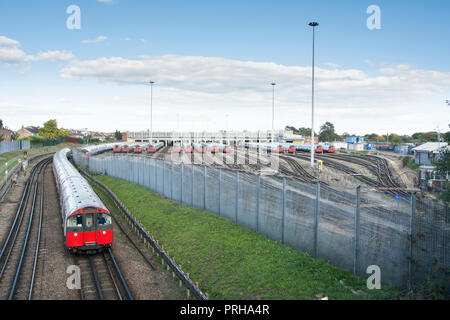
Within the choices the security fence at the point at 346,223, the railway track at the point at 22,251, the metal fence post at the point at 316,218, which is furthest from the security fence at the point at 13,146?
the metal fence post at the point at 316,218

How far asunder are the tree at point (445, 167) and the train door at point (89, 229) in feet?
48.8

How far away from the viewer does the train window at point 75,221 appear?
58.1 feet

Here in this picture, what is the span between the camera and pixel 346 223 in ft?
44.8

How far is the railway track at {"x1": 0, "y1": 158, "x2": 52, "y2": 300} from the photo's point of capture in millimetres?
14938

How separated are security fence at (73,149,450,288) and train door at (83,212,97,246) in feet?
25.7

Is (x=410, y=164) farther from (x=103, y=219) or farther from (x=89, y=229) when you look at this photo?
(x=89, y=229)

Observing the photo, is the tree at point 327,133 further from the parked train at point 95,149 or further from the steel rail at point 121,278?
the steel rail at point 121,278

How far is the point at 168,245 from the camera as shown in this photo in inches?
798

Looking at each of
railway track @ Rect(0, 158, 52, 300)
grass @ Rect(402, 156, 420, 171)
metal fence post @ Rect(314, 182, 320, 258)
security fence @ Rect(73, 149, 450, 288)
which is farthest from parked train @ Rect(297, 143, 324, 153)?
metal fence post @ Rect(314, 182, 320, 258)

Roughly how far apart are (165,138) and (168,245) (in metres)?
100.0

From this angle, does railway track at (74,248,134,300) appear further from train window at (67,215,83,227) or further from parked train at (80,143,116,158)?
parked train at (80,143,116,158)
